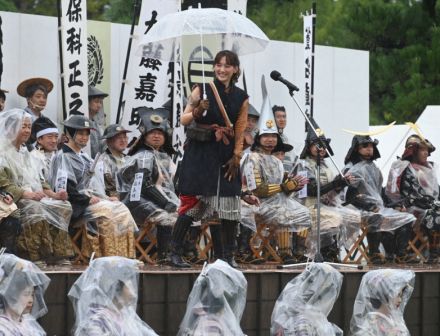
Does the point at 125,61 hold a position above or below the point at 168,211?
above

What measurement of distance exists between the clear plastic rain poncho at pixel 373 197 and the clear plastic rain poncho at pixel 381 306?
3.76m

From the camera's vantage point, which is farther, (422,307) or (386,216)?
(386,216)

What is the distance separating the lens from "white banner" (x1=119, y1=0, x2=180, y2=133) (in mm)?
14008

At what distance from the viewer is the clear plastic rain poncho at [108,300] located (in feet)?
25.6

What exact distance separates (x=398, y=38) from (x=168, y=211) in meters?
12.5

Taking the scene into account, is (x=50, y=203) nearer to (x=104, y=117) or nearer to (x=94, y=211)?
(x=94, y=211)

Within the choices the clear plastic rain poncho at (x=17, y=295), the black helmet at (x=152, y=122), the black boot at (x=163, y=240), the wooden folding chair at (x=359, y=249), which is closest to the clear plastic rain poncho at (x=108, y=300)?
the clear plastic rain poncho at (x=17, y=295)

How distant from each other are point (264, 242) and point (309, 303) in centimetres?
324

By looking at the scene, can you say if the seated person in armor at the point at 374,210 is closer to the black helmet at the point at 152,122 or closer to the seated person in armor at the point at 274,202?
the seated person in armor at the point at 274,202

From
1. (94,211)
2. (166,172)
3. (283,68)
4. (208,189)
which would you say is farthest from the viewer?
(283,68)

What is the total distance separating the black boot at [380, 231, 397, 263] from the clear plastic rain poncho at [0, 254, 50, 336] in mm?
6626

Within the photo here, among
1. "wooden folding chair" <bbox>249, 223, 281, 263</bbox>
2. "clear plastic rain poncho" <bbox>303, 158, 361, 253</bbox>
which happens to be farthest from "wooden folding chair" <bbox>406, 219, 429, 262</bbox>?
"wooden folding chair" <bbox>249, 223, 281, 263</bbox>

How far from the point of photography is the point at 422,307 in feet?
37.7

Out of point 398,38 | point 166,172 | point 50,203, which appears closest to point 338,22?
point 398,38
